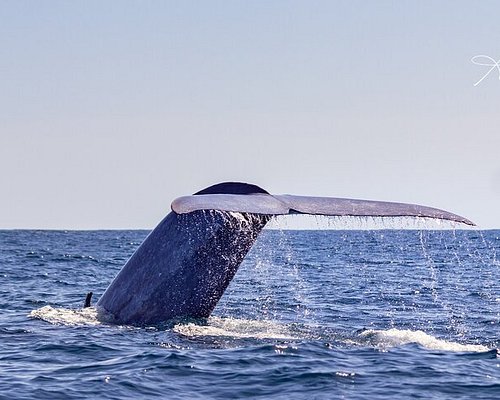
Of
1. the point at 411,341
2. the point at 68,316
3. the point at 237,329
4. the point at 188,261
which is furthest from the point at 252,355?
the point at 68,316

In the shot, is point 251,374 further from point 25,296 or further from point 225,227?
point 25,296

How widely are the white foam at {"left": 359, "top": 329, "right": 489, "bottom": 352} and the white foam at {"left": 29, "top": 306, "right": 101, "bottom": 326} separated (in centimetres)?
348

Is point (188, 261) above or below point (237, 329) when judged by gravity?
above

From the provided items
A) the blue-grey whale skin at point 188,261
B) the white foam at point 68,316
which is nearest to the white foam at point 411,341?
the blue-grey whale skin at point 188,261

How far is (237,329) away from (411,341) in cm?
222

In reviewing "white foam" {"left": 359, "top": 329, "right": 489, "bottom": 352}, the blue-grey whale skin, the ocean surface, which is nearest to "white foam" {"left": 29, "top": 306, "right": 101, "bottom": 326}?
the ocean surface

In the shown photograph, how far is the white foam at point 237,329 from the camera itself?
10.7 metres

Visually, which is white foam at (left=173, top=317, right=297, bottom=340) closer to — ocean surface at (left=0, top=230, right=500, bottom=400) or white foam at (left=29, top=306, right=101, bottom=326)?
ocean surface at (left=0, top=230, right=500, bottom=400)

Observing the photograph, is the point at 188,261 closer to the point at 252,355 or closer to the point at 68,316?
the point at 252,355

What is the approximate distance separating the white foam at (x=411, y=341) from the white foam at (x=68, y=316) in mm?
3476

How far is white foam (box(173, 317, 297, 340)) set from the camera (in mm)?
10688

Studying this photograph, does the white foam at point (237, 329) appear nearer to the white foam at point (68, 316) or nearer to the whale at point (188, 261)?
the whale at point (188, 261)

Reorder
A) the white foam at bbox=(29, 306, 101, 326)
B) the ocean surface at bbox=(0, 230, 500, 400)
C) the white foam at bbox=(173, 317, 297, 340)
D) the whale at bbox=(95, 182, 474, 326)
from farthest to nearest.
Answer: the white foam at bbox=(29, 306, 101, 326)
the white foam at bbox=(173, 317, 297, 340)
the whale at bbox=(95, 182, 474, 326)
the ocean surface at bbox=(0, 230, 500, 400)

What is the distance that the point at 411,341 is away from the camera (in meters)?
11.6
